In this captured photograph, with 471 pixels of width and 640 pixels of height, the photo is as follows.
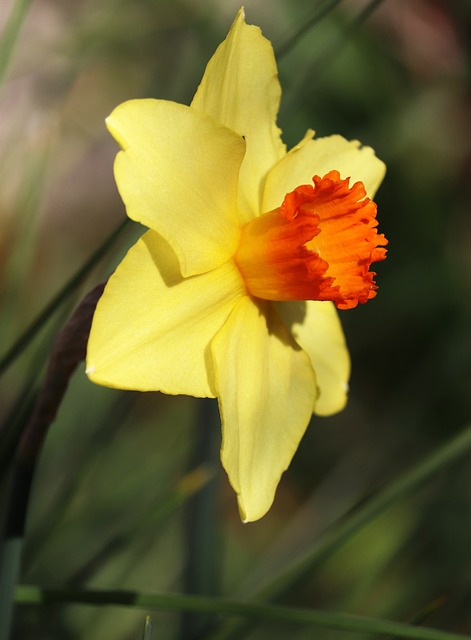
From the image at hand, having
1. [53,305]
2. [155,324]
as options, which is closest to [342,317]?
[53,305]

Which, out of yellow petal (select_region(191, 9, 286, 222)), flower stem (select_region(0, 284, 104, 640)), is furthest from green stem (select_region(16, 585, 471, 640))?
yellow petal (select_region(191, 9, 286, 222))

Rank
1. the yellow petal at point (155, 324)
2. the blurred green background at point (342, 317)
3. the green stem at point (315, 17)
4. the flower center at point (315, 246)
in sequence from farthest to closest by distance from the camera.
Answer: the blurred green background at point (342, 317) < the green stem at point (315, 17) < the flower center at point (315, 246) < the yellow petal at point (155, 324)

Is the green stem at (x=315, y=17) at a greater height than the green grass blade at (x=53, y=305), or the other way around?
the green stem at (x=315, y=17)

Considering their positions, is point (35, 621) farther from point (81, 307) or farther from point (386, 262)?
point (386, 262)

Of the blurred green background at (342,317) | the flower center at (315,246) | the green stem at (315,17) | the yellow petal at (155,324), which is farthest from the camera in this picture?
the blurred green background at (342,317)

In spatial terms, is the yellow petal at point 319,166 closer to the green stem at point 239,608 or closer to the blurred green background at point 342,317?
the blurred green background at point 342,317

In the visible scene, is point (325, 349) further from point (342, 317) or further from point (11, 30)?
point (342, 317)

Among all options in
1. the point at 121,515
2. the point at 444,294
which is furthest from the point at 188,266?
the point at 444,294

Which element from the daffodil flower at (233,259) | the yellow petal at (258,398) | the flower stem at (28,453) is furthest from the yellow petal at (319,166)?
the flower stem at (28,453)
